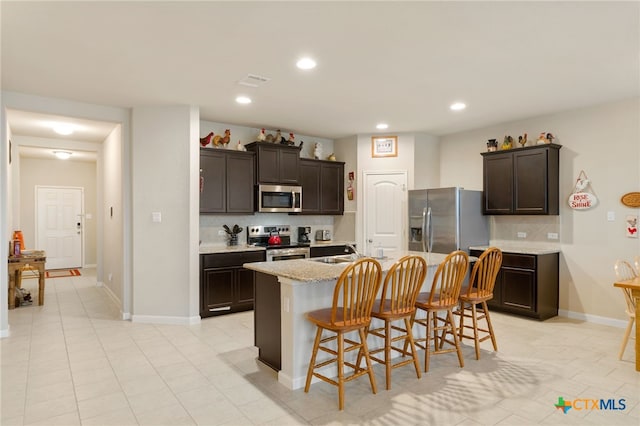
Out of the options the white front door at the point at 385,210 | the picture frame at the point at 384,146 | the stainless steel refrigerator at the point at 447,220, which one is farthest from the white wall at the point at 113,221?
the stainless steel refrigerator at the point at 447,220

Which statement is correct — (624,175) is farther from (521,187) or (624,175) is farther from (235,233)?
(235,233)

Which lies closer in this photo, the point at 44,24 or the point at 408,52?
the point at 44,24

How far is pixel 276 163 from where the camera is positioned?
Answer: 19.4ft

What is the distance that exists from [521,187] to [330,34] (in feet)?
11.9

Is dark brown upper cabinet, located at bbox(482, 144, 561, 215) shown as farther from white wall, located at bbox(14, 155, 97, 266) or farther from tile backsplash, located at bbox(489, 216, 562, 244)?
white wall, located at bbox(14, 155, 97, 266)

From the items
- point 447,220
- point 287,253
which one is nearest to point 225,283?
point 287,253

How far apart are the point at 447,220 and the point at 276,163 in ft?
8.63

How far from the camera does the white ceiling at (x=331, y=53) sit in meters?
2.61

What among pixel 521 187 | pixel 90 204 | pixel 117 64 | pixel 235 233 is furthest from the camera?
pixel 90 204

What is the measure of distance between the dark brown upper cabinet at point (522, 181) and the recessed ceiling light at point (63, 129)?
6059 mm

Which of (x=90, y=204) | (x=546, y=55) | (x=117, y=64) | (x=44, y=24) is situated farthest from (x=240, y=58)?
(x=90, y=204)

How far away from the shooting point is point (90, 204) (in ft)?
31.3

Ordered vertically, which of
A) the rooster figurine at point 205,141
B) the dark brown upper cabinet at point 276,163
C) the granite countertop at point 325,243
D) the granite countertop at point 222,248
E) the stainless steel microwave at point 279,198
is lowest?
the granite countertop at point 325,243

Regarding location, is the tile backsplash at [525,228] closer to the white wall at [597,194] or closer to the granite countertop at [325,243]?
the white wall at [597,194]
